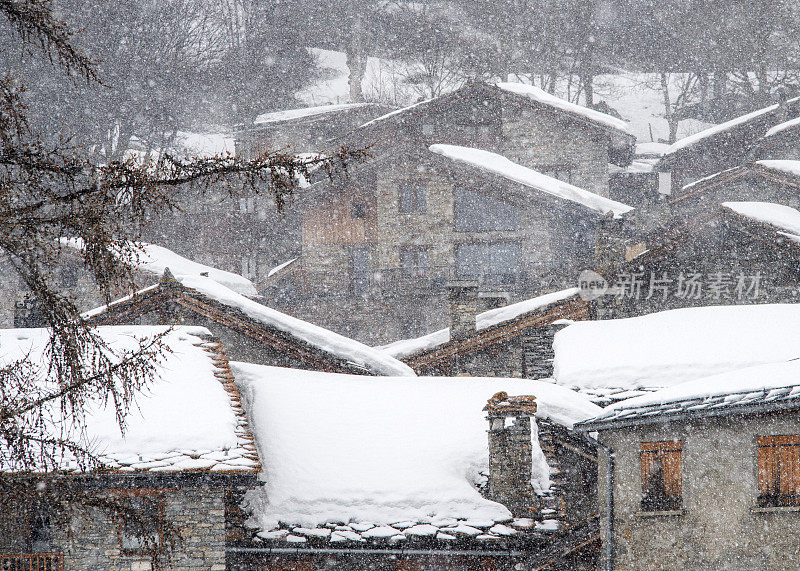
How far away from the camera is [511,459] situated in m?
14.8

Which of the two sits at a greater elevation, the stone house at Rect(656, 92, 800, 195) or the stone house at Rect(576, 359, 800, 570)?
the stone house at Rect(656, 92, 800, 195)

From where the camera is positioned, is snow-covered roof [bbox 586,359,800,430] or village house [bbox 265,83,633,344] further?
village house [bbox 265,83,633,344]

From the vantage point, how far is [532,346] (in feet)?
75.5

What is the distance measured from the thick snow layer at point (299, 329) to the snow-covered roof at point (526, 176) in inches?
544

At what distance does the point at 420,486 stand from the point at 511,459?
5.26ft

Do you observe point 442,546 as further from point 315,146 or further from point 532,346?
point 315,146

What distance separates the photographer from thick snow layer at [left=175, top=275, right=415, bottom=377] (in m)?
19.5

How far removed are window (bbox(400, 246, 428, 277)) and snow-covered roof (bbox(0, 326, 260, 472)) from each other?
19914mm

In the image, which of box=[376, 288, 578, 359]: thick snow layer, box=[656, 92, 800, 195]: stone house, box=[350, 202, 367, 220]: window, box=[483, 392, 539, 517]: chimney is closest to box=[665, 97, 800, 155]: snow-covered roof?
box=[656, 92, 800, 195]: stone house

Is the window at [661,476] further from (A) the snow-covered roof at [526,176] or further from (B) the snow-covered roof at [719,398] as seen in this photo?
(A) the snow-covered roof at [526,176]

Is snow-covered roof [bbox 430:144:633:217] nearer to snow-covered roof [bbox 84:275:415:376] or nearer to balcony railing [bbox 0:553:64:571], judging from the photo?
snow-covered roof [bbox 84:275:415:376]

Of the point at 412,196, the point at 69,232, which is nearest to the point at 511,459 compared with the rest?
the point at 69,232

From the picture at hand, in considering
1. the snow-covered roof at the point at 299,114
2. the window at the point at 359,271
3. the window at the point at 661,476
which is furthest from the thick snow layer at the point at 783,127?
the window at the point at 661,476

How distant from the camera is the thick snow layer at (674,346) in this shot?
59.1 ft
